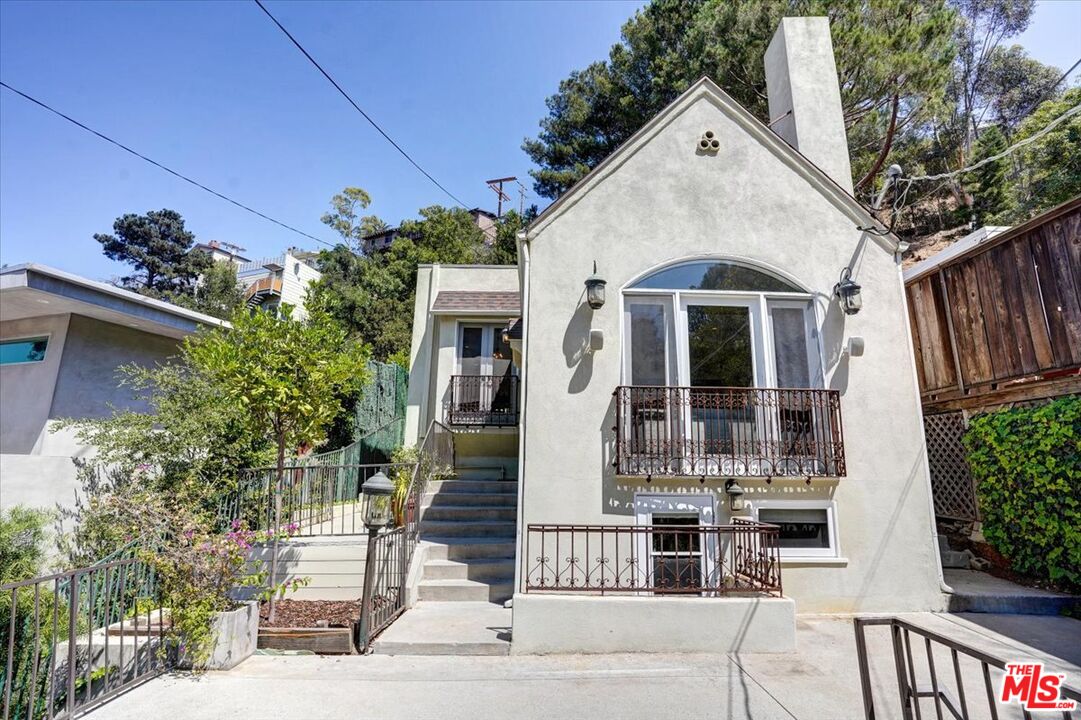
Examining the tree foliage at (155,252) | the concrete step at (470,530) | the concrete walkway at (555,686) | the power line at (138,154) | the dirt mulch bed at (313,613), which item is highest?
the tree foliage at (155,252)

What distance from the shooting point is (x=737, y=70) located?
15.9 metres

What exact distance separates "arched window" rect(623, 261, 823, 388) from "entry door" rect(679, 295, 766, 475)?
0.05 ft

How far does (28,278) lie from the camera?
7.40 meters

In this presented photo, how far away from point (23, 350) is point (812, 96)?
51.1ft

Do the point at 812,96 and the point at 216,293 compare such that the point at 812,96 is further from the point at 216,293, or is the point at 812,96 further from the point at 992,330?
the point at 216,293

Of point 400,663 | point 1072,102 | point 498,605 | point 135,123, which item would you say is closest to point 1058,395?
point 498,605

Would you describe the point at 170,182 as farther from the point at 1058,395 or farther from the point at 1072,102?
the point at 1072,102

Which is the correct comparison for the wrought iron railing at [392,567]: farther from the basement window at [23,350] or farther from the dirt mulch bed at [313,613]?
the basement window at [23,350]

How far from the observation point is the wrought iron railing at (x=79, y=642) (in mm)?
3777

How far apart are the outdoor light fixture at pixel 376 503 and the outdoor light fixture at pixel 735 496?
4.24 meters

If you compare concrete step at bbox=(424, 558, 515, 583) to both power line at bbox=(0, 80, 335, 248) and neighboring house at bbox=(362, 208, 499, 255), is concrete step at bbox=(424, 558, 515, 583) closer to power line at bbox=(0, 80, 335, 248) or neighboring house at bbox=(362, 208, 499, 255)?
power line at bbox=(0, 80, 335, 248)

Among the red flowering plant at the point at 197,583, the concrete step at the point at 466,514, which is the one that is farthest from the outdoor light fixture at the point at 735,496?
the red flowering plant at the point at 197,583

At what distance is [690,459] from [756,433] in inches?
41.1

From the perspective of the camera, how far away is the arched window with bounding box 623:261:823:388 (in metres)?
6.94
